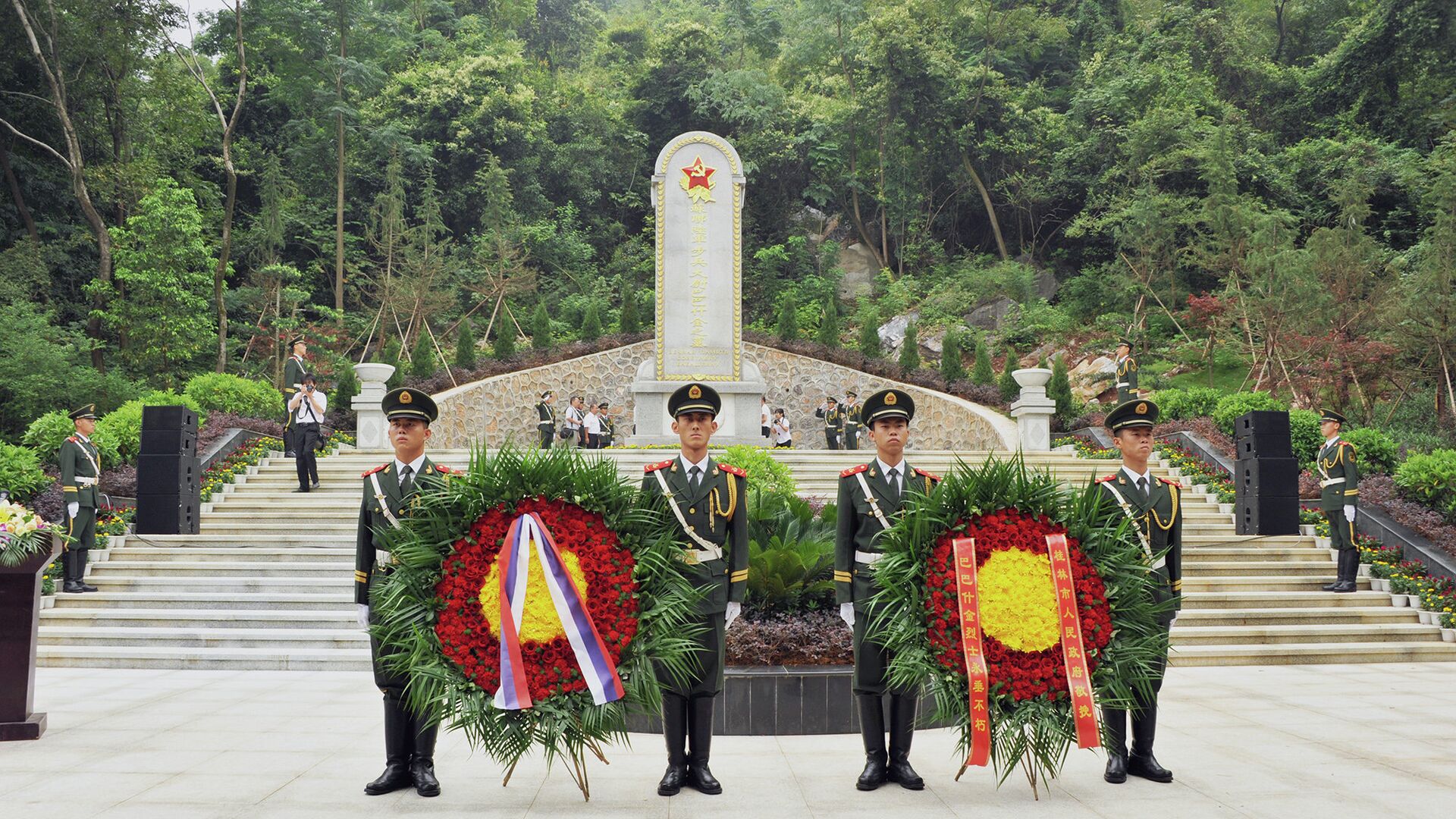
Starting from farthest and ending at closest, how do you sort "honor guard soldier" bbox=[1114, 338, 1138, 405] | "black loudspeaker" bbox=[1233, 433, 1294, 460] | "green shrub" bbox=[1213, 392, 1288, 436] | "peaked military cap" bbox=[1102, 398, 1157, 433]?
"honor guard soldier" bbox=[1114, 338, 1138, 405] < "green shrub" bbox=[1213, 392, 1288, 436] < "black loudspeaker" bbox=[1233, 433, 1294, 460] < "peaked military cap" bbox=[1102, 398, 1157, 433]

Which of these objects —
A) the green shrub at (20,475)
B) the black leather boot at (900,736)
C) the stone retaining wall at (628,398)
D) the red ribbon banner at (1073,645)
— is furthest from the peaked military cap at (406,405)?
the stone retaining wall at (628,398)

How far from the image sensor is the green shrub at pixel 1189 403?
14.7m

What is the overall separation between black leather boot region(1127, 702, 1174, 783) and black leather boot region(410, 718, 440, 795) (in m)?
3.05

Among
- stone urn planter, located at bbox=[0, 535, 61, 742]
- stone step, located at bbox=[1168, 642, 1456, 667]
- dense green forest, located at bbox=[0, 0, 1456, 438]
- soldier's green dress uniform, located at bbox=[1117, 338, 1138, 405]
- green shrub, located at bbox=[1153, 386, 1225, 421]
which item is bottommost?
stone step, located at bbox=[1168, 642, 1456, 667]

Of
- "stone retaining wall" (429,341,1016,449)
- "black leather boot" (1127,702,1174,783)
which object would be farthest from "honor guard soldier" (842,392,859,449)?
"black leather boot" (1127,702,1174,783)

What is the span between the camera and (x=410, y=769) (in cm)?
418

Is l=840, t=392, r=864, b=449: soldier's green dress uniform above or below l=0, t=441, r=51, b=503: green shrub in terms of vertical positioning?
above

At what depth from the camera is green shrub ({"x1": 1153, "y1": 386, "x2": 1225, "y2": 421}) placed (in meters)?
14.7

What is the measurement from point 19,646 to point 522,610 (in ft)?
10.9

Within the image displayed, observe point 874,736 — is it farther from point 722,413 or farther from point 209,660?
point 722,413

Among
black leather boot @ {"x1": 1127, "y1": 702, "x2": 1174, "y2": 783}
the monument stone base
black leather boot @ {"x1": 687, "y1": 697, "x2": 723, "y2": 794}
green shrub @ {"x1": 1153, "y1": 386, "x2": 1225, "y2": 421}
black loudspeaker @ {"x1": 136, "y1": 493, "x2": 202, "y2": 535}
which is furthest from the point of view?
green shrub @ {"x1": 1153, "y1": 386, "x2": 1225, "y2": 421}

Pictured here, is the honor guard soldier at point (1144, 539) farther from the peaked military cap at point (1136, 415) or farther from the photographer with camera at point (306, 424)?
the photographer with camera at point (306, 424)

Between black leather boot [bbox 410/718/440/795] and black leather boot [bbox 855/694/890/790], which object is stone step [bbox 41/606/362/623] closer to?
black leather boot [bbox 410/718/440/795]

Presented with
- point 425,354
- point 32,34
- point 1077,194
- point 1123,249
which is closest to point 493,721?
point 425,354
